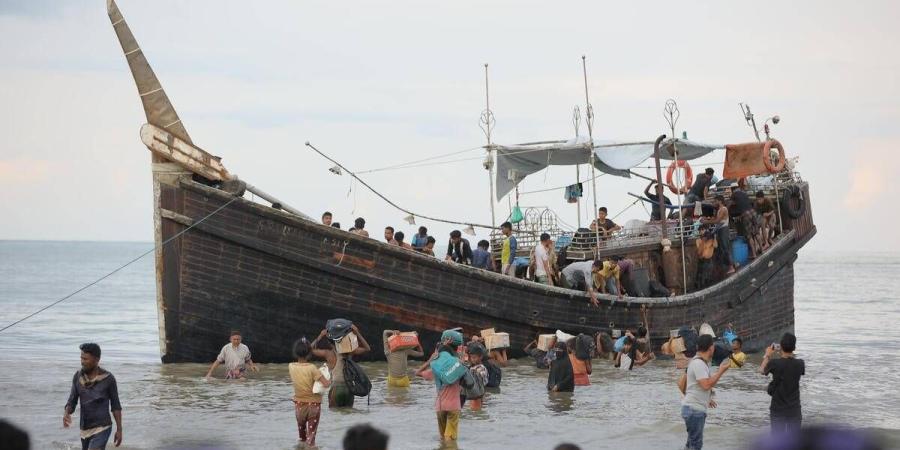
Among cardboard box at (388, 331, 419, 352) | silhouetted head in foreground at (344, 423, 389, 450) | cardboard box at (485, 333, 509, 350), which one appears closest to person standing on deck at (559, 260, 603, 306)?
cardboard box at (485, 333, 509, 350)

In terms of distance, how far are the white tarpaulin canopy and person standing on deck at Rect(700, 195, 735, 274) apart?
1229mm

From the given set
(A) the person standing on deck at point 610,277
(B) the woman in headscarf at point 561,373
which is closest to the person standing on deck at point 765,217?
(A) the person standing on deck at point 610,277

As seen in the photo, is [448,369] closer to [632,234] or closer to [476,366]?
[476,366]

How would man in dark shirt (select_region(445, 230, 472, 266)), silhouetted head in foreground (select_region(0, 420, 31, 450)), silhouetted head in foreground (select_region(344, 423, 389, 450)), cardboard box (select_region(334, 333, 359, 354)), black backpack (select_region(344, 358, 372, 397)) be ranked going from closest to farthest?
1. silhouetted head in foreground (select_region(0, 420, 31, 450))
2. silhouetted head in foreground (select_region(344, 423, 389, 450))
3. cardboard box (select_region(334, 333, 359, 354))
4. black backpack (select_region(344, 358, 372, 397))
5. man in dark shirt (select_region(445, 230, 472, 266))

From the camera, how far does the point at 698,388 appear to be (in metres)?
9.59

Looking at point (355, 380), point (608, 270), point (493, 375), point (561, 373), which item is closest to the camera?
point (355, 380)

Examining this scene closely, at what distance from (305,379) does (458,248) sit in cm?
817

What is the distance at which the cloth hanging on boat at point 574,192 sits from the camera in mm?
20922

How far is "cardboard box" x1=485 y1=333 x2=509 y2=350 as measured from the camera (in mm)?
16906

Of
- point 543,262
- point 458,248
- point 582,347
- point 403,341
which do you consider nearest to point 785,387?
point 582,347

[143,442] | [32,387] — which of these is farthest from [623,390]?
[32,387]

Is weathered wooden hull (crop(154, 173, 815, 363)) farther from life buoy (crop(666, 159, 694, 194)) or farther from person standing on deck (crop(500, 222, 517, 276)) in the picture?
life buoy (crop(666, 159, 694, 194))

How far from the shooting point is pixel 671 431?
12.5 m

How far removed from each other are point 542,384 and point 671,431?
11.3 ft
